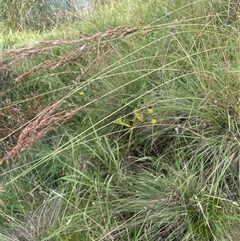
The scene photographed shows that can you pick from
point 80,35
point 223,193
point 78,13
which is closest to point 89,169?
point 223,193

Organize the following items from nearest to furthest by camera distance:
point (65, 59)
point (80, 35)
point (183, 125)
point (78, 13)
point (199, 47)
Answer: point (65, 59)
point (183, 125)
point (199, 47)
point (80, 35)
point (78, 13)

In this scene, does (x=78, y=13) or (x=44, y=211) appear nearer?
(x=44, y=211)

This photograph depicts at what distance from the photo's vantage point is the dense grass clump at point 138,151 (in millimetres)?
1775

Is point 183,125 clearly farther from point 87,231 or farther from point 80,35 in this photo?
point 80,35

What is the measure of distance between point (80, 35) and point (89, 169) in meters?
1.17

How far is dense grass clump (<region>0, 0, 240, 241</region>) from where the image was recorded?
178cm

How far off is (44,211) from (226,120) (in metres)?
0.81

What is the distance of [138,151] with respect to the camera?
6.93 feet

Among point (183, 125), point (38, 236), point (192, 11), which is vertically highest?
point (192, 11)

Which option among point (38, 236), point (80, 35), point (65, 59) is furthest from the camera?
point (80, 35)

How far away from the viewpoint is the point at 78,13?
3.55 metres

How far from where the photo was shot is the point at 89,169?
206 cm

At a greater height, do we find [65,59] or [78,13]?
[65,59]

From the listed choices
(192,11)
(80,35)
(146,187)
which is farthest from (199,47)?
(80,35)
